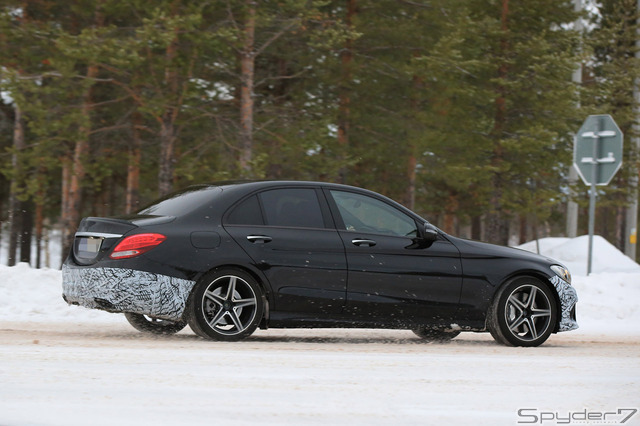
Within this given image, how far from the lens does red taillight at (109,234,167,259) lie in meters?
8.05

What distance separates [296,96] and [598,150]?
10621mm

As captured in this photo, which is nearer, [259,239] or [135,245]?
[135,245]

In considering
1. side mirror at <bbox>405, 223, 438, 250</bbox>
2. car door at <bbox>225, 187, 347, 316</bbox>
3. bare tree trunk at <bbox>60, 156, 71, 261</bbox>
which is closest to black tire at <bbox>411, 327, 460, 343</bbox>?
side mirror at <bbox>405, 223, 438, 250</bbox>

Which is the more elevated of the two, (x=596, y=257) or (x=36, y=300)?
(x=596, y=257)

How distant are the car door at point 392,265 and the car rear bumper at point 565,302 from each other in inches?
43.9

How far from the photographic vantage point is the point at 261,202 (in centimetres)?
875

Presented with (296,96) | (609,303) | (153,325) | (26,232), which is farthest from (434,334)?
(26,232)

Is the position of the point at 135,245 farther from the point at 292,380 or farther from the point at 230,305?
the point at 292,380

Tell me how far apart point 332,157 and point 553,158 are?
26.7ft

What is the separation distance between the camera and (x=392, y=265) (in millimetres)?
8867

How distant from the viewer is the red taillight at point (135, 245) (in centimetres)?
805

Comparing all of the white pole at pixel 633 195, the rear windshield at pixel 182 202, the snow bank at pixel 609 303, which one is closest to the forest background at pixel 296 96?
the white pole at pixel 633 195

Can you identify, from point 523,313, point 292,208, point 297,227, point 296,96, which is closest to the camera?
point 297,227

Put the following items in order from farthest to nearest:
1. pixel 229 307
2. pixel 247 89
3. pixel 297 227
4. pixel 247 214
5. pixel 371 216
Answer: pixel 247 89 → pixel 371 216 → pixel 297 227 → pixel 247 214 → pixel 229 307
